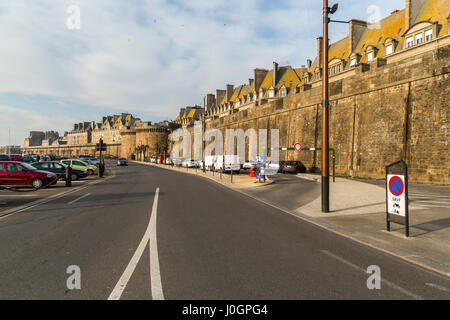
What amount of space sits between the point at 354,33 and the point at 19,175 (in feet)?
149

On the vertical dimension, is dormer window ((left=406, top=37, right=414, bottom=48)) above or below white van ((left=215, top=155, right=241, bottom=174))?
above

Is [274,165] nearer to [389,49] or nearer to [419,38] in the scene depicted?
[389,49]

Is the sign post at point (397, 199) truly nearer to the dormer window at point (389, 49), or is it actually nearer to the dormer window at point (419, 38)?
the dormer window at point (419, 38)

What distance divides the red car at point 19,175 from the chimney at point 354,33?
42264 mm

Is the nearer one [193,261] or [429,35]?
[193,261]

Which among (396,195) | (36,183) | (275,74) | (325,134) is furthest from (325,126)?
(275,74)

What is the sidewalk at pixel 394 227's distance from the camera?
506 centimetres

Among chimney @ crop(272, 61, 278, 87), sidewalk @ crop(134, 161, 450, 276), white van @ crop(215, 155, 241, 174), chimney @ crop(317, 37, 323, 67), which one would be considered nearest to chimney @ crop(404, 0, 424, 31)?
chimney @ crop(317, 37, 323, 67)

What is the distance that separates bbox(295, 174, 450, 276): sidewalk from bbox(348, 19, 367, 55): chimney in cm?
3765

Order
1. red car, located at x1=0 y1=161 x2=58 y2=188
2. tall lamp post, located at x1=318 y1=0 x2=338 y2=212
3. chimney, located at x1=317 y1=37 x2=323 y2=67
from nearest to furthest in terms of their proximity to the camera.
Result: tall lamp post, located at x1=318 y1=0 x2=338 y2=212 < red car, located at x1=0 y1=161 x2=58 y2=188 < chimney, located at x1=317 y1=37 x2=323 y2=67

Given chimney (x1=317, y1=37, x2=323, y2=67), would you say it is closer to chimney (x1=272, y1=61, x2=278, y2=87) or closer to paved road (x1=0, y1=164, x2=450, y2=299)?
chimney (x1=272, y1=61, x2=278, y2=87)

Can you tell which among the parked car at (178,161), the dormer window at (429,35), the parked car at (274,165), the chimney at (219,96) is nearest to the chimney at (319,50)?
the dormer window at (429,35)

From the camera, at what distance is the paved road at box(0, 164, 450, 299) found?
3.50 metres

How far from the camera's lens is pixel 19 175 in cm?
1567
